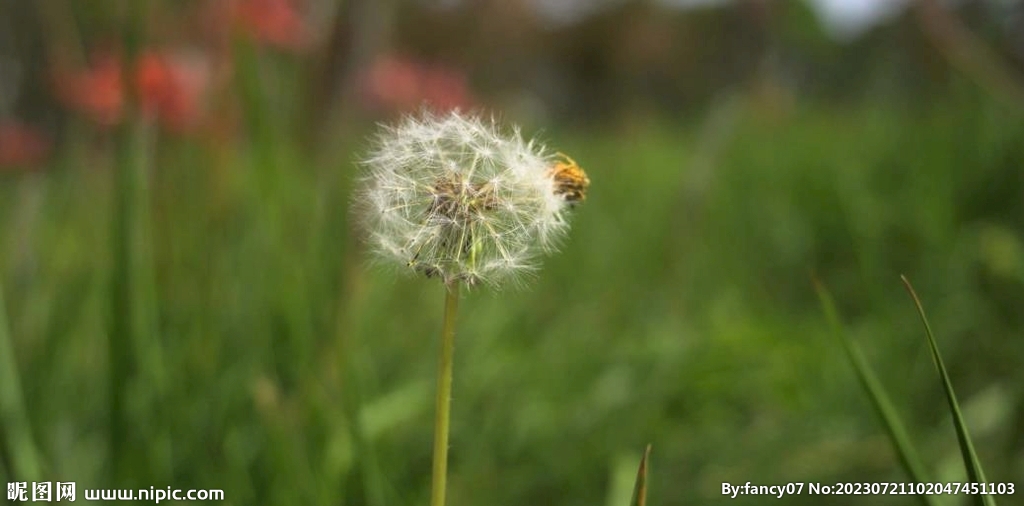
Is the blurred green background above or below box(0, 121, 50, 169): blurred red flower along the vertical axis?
below

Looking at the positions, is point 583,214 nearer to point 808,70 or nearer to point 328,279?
point 328,279

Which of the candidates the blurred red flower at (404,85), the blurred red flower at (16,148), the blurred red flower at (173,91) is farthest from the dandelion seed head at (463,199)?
the blurred red flower at (404,85)

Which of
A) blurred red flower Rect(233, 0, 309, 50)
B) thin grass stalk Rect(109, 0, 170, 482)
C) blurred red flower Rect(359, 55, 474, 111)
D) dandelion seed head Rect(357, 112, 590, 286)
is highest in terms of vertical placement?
blurred red flower Rect(359, 55, 474, 111)

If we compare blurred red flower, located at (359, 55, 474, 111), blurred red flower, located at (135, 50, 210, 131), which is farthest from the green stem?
blurred red flower, located at (359, 55, 474, 111)

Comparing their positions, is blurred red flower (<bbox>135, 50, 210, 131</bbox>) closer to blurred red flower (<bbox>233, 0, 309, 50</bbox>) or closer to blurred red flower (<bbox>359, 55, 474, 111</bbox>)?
blurred red flower (<bbox>233, 0, 309, 50</bbox>)

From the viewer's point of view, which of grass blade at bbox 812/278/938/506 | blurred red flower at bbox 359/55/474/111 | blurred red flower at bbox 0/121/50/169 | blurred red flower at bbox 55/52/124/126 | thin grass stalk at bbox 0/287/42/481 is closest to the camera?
grass blade at bbox 812/278/938/506

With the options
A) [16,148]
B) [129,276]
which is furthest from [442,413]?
[16,148]

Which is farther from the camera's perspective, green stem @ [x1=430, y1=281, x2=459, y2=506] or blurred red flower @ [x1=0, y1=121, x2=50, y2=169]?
blurred red flower @ [x1=0, y1=121, x2=50, y2=169]

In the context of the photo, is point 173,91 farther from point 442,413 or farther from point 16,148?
point 442,413
